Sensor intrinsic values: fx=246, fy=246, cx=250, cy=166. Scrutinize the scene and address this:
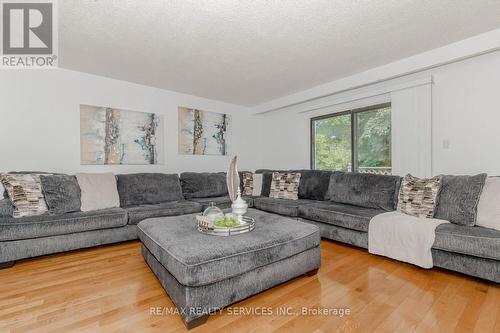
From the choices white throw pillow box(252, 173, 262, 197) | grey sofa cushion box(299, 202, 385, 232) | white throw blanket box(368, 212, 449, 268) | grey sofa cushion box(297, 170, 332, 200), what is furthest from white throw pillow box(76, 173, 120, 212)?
white throw blanket box(368, 212, 449, 268)

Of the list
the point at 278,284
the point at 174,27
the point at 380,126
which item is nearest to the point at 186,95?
the point at 174,27

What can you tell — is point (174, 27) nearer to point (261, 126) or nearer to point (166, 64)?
point (166, 64)

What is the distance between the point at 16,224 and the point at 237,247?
2.25 m

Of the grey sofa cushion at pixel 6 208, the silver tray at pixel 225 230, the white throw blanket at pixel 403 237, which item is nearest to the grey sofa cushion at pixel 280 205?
the white throw blanket at pixel 403 237

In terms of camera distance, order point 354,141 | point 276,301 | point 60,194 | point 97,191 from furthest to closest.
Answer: point 354,141, point 97,191, point 60,194, point 276,301

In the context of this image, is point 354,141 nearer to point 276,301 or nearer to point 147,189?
point 276,301

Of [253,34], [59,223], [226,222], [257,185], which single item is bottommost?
[59,223]

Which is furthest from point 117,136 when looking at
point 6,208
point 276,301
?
point 276,301

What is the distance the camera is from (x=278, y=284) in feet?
6.24

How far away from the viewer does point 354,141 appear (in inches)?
165

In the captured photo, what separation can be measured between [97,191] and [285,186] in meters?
2.68

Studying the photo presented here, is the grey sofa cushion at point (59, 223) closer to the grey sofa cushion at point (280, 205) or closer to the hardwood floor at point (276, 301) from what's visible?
the hardwood floor at point (276, 301)

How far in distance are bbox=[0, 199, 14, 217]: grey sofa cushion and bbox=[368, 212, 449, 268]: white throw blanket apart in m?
3.73

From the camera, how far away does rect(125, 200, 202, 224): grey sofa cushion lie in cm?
304
